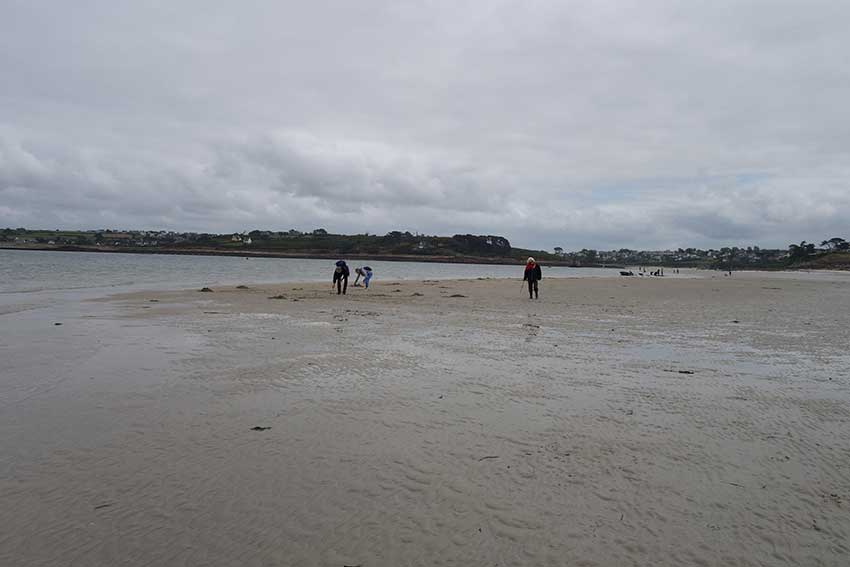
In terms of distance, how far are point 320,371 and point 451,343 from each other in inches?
173

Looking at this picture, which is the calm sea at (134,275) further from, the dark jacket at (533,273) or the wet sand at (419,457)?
the wet sand at (419,457)

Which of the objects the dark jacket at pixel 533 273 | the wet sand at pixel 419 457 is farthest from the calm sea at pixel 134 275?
the wet sand at pixel 419 457

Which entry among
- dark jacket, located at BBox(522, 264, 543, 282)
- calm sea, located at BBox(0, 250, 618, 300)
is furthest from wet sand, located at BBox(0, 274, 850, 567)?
calm sea, located at BBox(0, 250, 618, 300)

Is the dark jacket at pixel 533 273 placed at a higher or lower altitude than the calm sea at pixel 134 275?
higher

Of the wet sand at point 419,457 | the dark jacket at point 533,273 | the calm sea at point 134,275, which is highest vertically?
the dark jacket at point 533,273

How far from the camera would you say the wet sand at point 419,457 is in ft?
12.8

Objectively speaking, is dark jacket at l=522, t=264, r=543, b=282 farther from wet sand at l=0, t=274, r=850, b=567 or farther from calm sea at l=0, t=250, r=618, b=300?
calm sea at l=0, t=250, r=618, b=300

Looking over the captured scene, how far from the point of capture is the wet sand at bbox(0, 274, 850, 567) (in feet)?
12.8

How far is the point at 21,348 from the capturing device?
37.5ft

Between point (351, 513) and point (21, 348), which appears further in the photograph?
point (21, 348)

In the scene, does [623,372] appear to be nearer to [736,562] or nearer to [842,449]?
[842,449]

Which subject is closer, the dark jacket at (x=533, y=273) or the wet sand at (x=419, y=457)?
the wet sand at (x=419, y=457)

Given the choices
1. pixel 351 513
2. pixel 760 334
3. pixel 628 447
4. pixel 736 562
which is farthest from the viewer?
pixel 760 334

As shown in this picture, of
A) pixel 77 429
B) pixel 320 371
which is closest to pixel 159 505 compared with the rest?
pixel 77 429
